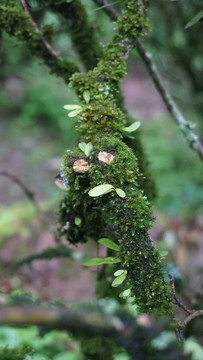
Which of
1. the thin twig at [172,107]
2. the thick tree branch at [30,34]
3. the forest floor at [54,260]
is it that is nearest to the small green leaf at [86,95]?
the thick tree branch at [30,34]

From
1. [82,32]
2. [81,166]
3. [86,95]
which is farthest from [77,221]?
[82,32]

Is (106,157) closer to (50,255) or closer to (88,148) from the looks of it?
(88,148)

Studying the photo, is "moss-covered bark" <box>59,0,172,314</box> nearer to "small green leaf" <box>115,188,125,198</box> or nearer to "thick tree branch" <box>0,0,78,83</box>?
"small green leaf" <box>115,188,125,198</box>

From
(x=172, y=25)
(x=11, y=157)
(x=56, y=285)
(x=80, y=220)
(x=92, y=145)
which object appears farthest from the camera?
(x=11, y=157)

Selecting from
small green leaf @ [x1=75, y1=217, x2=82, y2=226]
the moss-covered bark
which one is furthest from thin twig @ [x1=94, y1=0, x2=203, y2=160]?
small green leaf @ [x1=75, y1=217, x2=82, y2=226]

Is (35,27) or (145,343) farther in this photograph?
(35,27)

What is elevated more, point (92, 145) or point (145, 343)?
point (92, 145)

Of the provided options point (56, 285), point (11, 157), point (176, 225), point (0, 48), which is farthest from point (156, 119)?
point (0, 48)

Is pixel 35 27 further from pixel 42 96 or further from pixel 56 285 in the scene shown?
pixel 42 96
